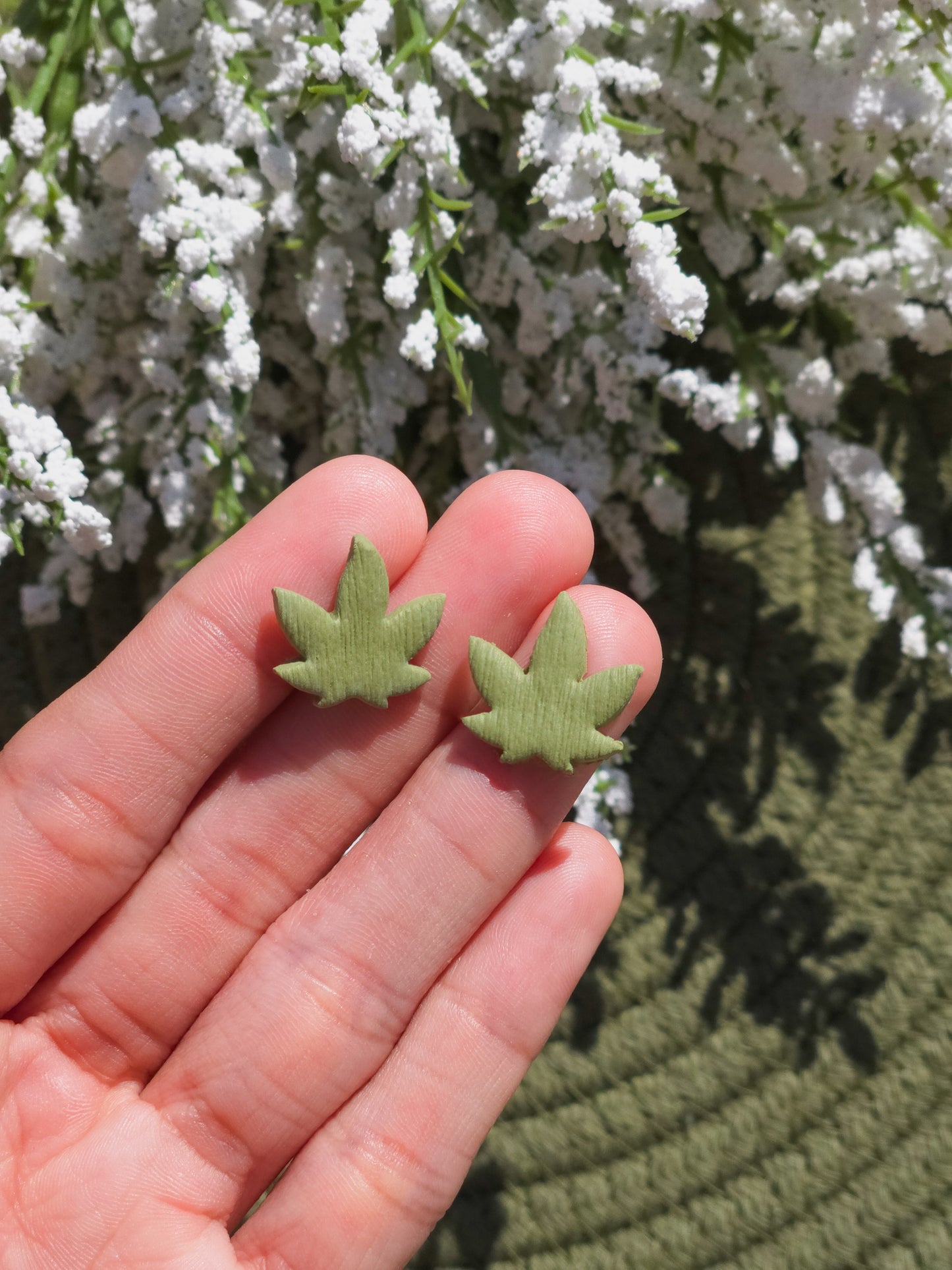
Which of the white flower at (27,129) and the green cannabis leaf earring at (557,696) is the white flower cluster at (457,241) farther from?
the green cannabis leaf earring at (557,696)

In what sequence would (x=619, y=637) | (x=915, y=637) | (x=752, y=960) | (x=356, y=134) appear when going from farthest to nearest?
(x=752, y=960) → (x=915, y=637) → (x=619, y=637) → (x=356, y=134)

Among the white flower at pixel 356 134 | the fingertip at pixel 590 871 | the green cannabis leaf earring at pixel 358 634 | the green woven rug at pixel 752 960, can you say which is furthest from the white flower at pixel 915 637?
the white flower at pixel 356 134

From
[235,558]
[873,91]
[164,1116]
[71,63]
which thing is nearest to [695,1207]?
[164,1116]

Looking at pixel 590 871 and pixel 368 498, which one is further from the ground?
pixel 368 498

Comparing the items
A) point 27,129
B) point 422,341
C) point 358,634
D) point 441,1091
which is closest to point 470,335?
point 422,341

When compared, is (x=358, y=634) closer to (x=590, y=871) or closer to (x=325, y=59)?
(x=590, y=871)

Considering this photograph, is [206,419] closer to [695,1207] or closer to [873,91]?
[873,91]
